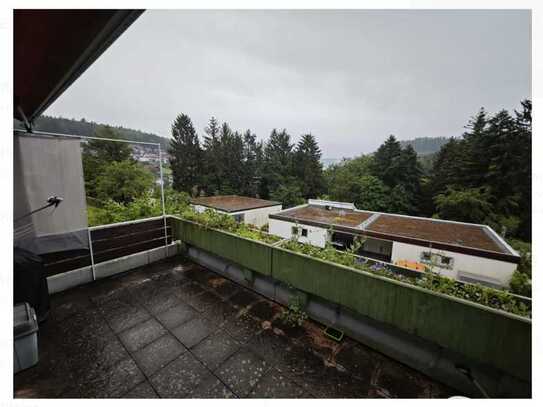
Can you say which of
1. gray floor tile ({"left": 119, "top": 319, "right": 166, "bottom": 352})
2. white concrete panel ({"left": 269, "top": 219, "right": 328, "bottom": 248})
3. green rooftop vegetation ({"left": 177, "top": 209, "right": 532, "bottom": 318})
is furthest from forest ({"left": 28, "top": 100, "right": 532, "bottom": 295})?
gray floor tile ({"left": 119, "top": 319, "right": 166, "bottom": 352})

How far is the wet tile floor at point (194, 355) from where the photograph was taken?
1.75m

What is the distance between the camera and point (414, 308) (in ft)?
6.15

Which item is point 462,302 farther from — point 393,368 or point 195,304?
point 195,304

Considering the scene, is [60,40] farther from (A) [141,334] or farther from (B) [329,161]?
(B) [329,161]

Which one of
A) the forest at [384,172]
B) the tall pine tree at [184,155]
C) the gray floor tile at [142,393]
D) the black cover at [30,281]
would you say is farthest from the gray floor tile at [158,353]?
the tall pine tree at [184,155]

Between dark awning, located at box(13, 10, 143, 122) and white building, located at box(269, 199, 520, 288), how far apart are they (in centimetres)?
253

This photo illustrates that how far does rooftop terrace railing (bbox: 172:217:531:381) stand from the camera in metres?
1.52

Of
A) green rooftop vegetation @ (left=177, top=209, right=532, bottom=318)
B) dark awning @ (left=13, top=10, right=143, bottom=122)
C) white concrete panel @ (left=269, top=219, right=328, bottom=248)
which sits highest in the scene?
dark awning @ (left=13, top=10, right=143, bottom=122)

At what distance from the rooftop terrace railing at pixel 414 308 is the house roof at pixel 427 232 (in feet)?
15.1

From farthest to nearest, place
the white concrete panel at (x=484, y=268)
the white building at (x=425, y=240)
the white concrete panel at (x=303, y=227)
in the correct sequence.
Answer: the white concrete panel at (x=303, y=227) → the white building at (x=425, y=240) → the white concrete panel at (x=484, y=268)

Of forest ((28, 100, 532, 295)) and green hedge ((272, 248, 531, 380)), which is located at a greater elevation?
forest ((28, 100, 532, 295))

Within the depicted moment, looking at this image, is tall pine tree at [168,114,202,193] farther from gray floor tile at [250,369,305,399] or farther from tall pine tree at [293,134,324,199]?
gray floor tile at [250,369,305,399]

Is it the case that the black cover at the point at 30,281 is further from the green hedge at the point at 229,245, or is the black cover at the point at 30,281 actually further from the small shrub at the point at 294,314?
the small shrub at the point at 294,314

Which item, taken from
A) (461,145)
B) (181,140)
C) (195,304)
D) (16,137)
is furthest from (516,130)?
(181,140)
